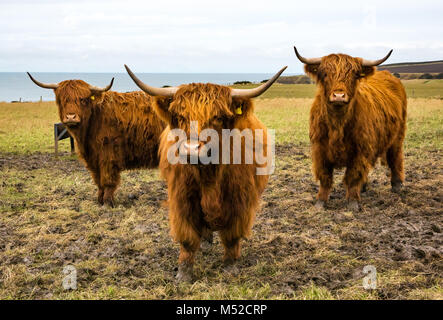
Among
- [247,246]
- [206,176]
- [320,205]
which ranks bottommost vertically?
[247,246]

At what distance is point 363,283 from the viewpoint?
3225 mm

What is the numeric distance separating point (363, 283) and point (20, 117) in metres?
20.9

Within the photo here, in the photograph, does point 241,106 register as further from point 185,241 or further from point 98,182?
point 98,182

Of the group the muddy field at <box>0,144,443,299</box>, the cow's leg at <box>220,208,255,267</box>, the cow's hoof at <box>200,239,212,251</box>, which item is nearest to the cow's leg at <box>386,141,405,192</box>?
the muddy field at <box>0,144,443,299</box>

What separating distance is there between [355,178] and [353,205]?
35 centimetres

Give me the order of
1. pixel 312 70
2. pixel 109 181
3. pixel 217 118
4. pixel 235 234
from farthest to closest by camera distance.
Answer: pixel 109 181, pixel 312 70, pixel 235 234, pixel 217 118

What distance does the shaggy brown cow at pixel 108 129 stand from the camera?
5.70 m

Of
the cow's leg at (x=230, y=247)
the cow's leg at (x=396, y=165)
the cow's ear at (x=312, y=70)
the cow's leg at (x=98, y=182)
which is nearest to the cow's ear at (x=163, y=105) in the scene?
the cow's leg at (x=230, y=247)

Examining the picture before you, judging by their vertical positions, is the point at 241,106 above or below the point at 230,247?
above

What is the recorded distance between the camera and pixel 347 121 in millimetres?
5273

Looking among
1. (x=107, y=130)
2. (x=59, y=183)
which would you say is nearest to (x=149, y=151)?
(x=107, y=130)

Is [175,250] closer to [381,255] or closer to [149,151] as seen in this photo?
[381,255]

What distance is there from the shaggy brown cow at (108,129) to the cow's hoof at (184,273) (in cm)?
276

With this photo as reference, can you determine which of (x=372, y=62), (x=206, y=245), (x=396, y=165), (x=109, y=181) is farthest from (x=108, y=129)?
(x=396, y=165)
